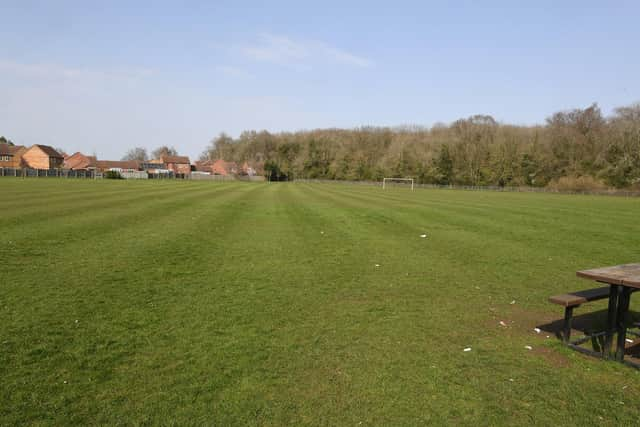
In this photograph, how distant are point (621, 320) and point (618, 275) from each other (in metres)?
0.58

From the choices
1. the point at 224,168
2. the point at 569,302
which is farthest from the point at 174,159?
the point at 569,302

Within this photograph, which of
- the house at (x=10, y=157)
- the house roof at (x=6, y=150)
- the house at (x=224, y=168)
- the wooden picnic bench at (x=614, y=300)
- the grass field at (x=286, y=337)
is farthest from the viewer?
the house at (x=224, y=168)

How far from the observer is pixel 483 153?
91.8 m

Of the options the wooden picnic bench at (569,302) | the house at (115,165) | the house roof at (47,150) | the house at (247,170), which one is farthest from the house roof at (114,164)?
the wooden picnic bench at (569,302)

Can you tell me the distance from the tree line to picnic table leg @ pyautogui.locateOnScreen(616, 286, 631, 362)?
263ft

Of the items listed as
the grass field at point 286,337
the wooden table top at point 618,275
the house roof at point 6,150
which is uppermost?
the house roof at point 6,150

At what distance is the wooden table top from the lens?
4.86 metres

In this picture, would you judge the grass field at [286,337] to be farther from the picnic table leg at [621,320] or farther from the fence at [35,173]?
the fence at [35,173]

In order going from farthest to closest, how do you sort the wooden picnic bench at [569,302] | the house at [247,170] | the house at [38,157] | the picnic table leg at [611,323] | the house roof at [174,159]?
the house at [247,170]
the house roof at [174,159]
the house at [38,157]
the wooden picnic bench at [569,302]
the picnic table leg at [611,323]

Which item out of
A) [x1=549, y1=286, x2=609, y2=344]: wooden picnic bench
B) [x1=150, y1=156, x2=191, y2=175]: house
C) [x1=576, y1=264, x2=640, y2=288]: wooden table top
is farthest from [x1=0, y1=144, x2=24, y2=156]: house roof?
[x1=576, y1=264, x2=640, y2=288]: wooden table top

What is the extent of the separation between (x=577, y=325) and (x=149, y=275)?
7.78 m

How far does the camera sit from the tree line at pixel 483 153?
74.1m

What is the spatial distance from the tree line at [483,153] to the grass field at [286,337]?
7604 cm

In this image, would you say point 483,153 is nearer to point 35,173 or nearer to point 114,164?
point 35,173
